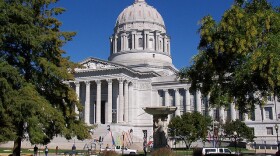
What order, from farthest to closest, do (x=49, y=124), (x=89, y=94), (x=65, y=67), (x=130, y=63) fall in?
(x=130, y=63)
(x=89, y=94)
(x=65, y=67)
(x=49, y=124)

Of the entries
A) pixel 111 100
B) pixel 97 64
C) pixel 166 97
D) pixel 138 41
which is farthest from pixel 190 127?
pixel 138 41

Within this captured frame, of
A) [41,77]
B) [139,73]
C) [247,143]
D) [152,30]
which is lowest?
[247,143]

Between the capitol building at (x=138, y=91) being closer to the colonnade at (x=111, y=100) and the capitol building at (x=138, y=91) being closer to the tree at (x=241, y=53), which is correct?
the colonnade at (x=111, y=100)

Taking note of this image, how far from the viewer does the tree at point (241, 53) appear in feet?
69.9

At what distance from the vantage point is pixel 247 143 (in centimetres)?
6100

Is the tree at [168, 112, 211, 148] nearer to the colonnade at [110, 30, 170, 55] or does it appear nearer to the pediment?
the pediment

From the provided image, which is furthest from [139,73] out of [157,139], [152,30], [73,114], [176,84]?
[73,114]

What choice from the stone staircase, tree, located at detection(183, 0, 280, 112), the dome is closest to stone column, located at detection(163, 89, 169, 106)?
the stone staircase

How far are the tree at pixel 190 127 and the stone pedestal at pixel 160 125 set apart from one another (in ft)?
80.6

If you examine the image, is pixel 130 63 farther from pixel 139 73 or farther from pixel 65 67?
pixel 65 67

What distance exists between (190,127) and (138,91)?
28.1 m

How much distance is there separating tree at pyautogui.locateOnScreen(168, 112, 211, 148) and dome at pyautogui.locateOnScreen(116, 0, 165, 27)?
43218 mm

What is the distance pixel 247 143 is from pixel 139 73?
93.7ft

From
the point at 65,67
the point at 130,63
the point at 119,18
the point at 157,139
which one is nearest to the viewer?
the point at 65,67
